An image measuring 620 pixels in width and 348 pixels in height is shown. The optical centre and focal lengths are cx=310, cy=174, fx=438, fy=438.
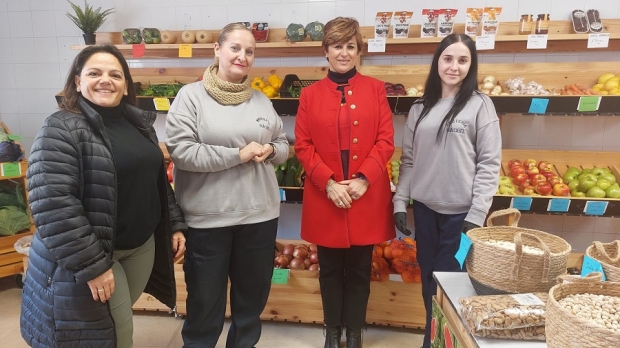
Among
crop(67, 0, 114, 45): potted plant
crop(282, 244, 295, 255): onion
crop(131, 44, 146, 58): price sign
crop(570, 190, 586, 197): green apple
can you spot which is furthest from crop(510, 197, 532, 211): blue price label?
crop(67, 0, 114, 45): potted plant

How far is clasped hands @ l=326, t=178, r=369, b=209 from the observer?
2.09 m

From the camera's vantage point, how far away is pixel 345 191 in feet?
6.84

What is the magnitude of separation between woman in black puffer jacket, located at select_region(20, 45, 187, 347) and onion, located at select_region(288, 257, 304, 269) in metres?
1.23

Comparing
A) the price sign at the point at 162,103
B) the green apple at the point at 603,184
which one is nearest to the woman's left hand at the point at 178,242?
the price sign at the point at 162,103

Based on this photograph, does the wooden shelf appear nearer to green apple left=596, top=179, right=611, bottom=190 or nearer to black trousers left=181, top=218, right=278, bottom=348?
green apple left=596, top=179, right=611, bottom=190

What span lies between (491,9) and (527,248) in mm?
1766

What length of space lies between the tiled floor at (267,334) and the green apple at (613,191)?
1412 mm

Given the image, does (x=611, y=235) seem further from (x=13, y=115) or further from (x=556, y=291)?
(x=13, y=115)

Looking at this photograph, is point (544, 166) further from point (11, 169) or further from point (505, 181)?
point (11, 169)

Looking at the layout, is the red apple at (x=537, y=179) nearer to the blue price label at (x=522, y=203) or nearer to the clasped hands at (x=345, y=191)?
the blue price label at (x=522, y=203)

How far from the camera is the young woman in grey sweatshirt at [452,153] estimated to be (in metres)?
1.90

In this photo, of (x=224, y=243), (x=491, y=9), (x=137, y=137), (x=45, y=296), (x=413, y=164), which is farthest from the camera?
→ (x=491, y=9)

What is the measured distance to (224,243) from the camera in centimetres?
199

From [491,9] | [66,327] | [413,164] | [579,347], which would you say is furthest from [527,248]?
[491,9]
